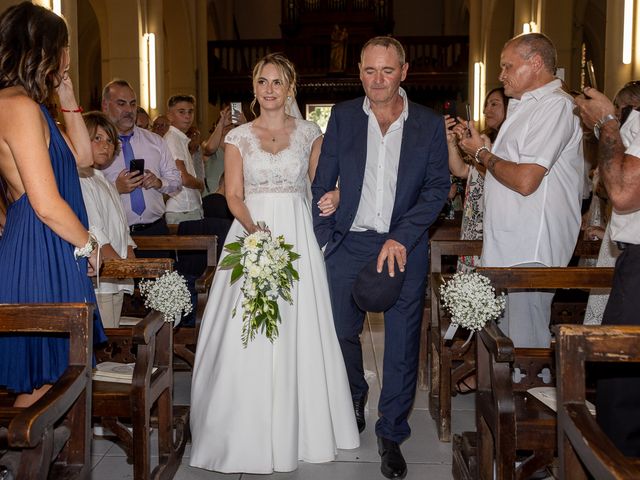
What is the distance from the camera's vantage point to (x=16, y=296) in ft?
8.46

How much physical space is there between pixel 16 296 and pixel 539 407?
2.04 metres

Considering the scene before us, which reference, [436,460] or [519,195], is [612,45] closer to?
[519,195]

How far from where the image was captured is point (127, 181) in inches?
179

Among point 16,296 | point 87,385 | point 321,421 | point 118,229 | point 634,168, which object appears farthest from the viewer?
point 118,229

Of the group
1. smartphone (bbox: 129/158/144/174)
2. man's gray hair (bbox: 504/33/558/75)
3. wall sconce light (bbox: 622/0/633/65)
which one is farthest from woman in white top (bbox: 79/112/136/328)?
wall sconce light (bbox: 622/0/633/65)

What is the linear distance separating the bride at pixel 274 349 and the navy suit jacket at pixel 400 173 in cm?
20

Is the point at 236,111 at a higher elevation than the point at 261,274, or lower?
higher

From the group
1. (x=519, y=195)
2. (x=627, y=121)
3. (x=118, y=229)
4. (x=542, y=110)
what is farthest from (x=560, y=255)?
(x=118, y=229)

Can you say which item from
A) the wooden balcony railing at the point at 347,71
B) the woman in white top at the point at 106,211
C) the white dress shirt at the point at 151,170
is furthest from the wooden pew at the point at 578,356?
the wooden balcony railing at the point at 347,71

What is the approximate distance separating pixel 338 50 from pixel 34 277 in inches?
572

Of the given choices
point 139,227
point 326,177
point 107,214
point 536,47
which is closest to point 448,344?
point 326,177

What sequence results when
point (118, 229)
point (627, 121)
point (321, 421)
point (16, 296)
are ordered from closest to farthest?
point (16, 296) < point (627, 121) < point (321, 421) < point (118, 229)

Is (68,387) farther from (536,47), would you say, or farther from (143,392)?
(536,47)

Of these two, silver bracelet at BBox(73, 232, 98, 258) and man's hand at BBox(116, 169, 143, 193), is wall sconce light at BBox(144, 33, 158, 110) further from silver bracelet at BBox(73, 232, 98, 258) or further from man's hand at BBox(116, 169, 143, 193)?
silver bracelet at BBox(73, 232, 98, 258)
